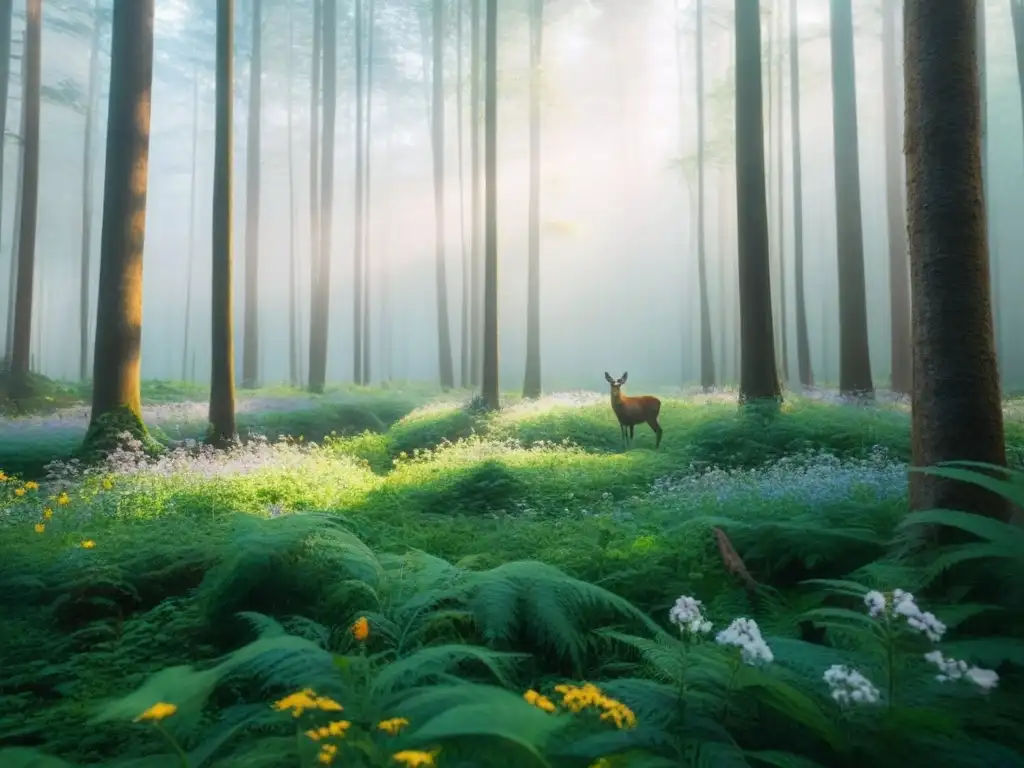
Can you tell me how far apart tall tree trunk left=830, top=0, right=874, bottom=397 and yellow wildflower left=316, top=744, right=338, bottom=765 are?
50.7 ft

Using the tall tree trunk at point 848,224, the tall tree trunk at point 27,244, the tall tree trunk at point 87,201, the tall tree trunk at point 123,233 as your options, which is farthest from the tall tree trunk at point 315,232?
the tall tree trunk at point 848,224

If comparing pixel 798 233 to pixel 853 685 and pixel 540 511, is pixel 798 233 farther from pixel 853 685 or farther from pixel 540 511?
pixel 853 685

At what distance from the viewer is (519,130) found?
28.8 meters

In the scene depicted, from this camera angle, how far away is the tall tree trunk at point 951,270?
4492 mm

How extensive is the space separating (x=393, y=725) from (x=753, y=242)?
11.7m

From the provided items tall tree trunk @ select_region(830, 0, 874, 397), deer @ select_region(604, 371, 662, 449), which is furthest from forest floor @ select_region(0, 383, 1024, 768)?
tall tree trunk @ select_region(830, 0, 874, 397)

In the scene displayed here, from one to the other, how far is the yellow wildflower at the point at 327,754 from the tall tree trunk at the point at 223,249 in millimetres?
11483

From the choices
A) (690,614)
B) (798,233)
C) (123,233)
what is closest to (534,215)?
(798,233)

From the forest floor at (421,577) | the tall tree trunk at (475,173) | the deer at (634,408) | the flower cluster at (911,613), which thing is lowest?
the forest floor at (421,577)

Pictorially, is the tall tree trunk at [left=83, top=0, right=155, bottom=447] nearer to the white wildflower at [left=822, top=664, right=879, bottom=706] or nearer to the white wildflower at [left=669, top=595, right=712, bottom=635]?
the white wildflower at [left=669, top=595, right=712, bottom=635]

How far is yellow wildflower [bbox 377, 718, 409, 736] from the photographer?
6.89ft

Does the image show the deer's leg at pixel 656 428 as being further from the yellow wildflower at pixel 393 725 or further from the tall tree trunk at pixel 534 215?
the yellow wildflower at pixel 393 725

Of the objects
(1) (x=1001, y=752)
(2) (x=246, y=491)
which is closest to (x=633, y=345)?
(2) (x=246, y=491)

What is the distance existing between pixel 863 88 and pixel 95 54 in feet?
143
